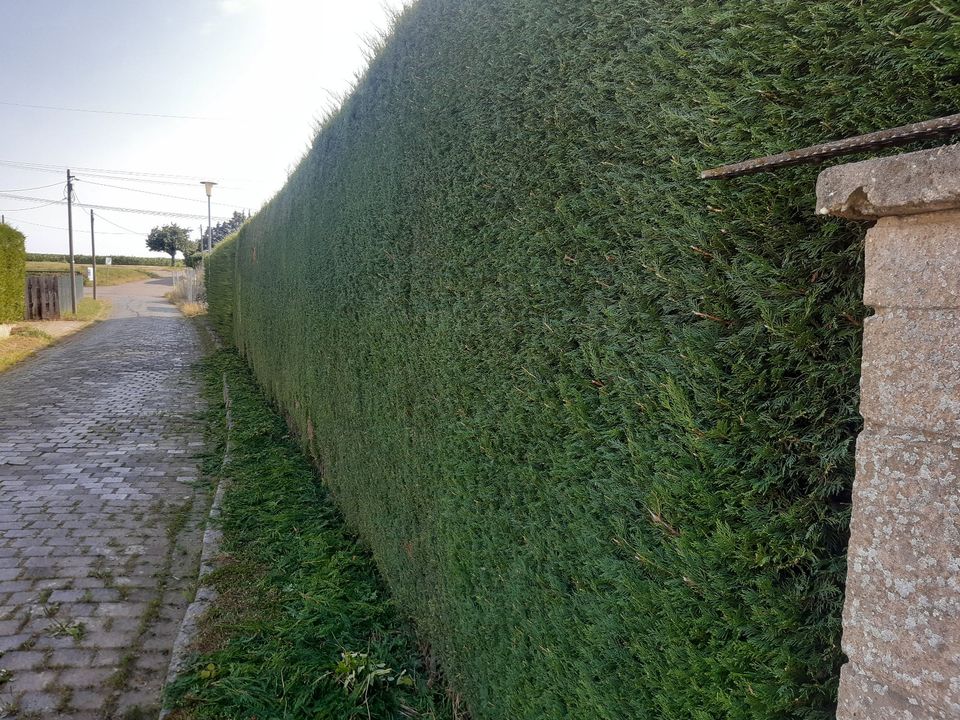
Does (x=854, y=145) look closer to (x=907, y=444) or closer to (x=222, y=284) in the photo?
(x=907, y=444)

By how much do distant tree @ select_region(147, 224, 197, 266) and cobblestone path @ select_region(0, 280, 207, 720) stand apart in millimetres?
70212

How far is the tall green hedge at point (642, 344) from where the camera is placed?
1.21 m

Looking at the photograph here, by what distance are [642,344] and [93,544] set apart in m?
5.62

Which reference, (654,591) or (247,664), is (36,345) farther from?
(654,591)

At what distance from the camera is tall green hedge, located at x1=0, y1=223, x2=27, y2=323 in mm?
19328

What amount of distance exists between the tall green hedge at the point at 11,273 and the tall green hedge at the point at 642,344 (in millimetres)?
21899

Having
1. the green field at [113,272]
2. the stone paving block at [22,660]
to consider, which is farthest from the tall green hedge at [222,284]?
the green field at [113,272]

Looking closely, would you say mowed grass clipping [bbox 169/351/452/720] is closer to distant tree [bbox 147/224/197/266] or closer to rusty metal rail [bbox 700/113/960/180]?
rusty metal rail [bbox 700/113/960/180]

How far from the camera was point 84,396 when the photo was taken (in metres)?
11.8

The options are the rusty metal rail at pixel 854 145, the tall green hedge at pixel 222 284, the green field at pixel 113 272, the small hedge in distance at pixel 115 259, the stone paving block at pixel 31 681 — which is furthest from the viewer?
the small hedge in distance at pixel 115 259

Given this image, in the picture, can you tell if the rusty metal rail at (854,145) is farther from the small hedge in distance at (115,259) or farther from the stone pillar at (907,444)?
the small hedge in distance at (115,259)

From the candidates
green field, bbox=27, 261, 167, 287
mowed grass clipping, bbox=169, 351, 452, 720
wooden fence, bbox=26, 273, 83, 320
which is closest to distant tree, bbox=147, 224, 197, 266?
green field, bbox=27, 261, 167, 287

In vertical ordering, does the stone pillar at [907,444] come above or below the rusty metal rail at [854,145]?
below

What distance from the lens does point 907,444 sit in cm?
102
